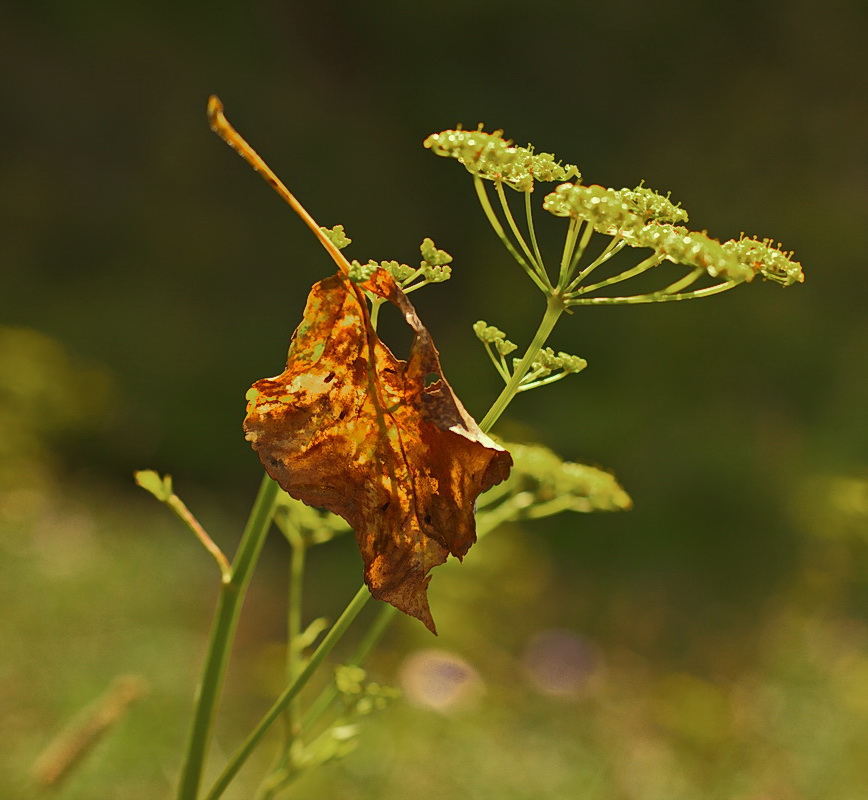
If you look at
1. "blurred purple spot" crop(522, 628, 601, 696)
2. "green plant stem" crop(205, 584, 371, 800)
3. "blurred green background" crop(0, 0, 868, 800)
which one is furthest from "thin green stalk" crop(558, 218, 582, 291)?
"blurred purple spot" crop(522, 628, 601, 696)

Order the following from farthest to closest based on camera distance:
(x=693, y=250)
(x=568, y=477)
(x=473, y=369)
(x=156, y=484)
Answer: (x=473, y=369), (x=568, y=477), (x=156, y=484), (x=693, y=250)

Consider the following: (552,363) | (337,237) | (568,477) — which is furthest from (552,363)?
(568,477)

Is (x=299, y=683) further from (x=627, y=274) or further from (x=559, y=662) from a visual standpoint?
(x=559, y=662)

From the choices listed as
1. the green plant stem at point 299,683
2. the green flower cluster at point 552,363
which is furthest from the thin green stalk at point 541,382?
the green plant stem at point 299,683

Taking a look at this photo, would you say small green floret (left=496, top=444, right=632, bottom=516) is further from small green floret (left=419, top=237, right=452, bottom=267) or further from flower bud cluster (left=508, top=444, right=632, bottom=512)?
small green floret (left=419, top=237, right=452, bottom=267)

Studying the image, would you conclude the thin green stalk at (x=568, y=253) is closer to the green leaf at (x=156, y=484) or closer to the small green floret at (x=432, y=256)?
the small green floret at (x=432, y=256)
